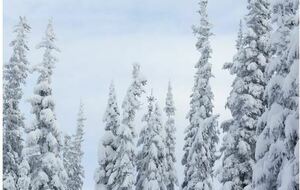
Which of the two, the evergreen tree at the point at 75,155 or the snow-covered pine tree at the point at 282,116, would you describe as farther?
the evergreen tree at the point at 75,155

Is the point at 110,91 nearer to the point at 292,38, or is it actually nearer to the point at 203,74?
the point at 203,74

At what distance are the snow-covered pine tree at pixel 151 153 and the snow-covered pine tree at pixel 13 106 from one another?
35.0ft

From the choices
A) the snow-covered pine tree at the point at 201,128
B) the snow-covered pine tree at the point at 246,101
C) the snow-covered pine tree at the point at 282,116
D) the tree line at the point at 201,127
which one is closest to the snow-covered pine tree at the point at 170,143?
A: the tree line at the point at 201,127

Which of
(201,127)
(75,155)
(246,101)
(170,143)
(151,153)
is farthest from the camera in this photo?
(75,155)

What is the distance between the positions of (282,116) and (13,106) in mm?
26894

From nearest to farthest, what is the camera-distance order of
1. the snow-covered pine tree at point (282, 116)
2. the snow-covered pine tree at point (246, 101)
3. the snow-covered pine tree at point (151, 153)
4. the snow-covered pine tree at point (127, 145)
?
the snow-covered pine tree at point (282, 116) < the snow-covered pine tree at point (246, 101) < the snow-covered pine tree at point (127, 145) < the snow-covered pine tree at point (151, 153)

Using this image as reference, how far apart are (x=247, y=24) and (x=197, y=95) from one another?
1383 centimetres

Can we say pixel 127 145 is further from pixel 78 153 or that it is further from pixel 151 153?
pixel 78 153

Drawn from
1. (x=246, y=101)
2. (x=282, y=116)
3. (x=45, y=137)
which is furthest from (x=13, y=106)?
(x=282, y=116)

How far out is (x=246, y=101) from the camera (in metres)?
31.7

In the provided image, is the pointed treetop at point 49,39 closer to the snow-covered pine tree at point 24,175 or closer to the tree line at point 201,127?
the tree line at point 201,127

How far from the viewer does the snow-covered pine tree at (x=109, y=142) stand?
46969mm

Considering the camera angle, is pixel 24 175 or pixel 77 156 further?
pixel 77 156

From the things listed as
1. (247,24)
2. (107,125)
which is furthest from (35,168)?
(247,24)
